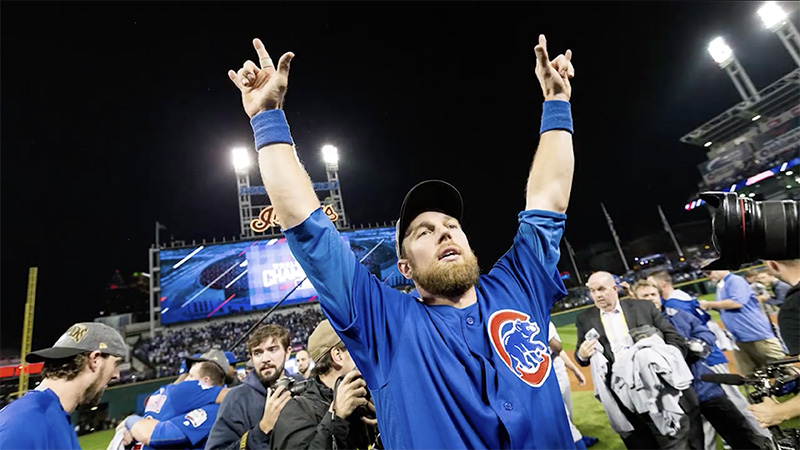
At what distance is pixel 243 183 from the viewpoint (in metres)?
33.8

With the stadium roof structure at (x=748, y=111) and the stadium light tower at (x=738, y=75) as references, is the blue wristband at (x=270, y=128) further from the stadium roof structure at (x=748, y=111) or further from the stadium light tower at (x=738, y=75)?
the stadium roof structure at (x=748, y=111)

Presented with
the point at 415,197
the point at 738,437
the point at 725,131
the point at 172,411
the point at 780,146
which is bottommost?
the point at 738,437

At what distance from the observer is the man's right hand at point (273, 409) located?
245cm

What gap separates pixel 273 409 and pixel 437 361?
162 centimetres

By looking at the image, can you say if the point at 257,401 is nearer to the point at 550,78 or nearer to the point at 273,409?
the point at 273,409

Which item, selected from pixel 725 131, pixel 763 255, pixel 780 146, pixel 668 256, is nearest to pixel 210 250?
pixel 763 255

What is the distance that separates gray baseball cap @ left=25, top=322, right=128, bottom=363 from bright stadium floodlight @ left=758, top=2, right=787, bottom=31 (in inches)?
1490

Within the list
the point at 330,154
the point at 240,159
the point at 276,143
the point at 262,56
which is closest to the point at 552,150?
the point at 276,143

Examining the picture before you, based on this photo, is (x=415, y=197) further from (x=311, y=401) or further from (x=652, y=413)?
(x=652, y=413)

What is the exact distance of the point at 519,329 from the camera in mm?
1522

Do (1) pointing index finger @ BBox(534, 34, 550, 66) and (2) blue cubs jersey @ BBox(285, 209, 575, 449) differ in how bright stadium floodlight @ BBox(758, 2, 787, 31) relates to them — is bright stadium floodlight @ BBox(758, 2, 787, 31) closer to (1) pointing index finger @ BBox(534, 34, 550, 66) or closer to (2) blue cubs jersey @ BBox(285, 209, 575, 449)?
(1) pointing index finger @ BBox(534, 34, 550, 66)

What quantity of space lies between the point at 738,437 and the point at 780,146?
145 feet

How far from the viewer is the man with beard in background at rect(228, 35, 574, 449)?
51.0 inches

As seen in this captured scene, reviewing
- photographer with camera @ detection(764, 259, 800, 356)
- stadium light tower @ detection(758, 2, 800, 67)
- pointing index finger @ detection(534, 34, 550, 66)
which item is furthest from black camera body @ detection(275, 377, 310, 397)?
stadium light tower @ detection(758, 2, 800, 67)
